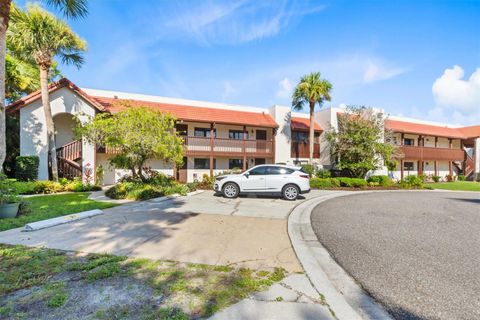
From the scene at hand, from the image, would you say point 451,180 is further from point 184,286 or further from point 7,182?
point 7,182

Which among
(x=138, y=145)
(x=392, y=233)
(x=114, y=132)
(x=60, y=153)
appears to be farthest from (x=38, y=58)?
(x=392, y=233)

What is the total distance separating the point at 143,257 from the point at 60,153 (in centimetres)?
1416

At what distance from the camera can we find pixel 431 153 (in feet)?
80.9

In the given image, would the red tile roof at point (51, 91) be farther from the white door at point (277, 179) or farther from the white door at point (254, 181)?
the white door at point (277, 179)

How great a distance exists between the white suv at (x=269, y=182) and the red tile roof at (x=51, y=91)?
949 cm

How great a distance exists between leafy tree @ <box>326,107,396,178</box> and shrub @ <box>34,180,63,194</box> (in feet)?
61.3

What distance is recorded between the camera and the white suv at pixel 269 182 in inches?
449

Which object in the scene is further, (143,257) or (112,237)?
(112,237)

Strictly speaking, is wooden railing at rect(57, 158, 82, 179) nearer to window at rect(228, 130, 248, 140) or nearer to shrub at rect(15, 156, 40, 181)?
shrub at rect(15, 156, 40, 181)

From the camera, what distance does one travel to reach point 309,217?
7.93 m

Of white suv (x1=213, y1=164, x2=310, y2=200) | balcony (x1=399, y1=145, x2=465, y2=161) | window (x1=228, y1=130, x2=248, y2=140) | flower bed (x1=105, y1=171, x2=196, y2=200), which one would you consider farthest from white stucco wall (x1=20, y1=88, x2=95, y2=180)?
balcony (x1=399, y1=145, x2=465, y2=161)

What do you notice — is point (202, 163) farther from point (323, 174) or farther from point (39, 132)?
point (39, 132)

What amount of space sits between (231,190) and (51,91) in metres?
12.2

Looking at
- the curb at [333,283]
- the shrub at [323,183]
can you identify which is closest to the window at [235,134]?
the shrub at [323,183]
